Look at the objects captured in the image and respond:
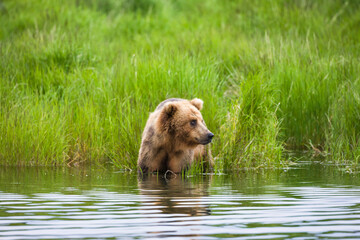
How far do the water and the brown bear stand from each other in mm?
331

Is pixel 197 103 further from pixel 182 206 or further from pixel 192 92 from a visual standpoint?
pixel 182 206

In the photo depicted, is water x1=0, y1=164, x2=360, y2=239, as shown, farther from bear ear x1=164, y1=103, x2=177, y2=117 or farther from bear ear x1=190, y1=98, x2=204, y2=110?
bear ear x1=190, y1=98, x2=204, y2=110

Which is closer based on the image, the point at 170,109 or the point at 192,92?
the point at 170,109

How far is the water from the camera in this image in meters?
4.84

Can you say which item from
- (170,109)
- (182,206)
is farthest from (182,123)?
(182,206)

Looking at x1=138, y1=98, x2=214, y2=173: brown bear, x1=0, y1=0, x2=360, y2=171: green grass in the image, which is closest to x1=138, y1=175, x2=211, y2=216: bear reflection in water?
x1=138, y1=98, x2=214, y2=173: brown bear

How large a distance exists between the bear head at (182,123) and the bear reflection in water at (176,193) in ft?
1.63

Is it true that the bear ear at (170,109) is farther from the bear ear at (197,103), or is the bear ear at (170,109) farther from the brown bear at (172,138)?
the bear ear at (197,103)

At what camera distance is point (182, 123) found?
8.72m

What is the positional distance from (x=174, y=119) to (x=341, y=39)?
26.1 ft

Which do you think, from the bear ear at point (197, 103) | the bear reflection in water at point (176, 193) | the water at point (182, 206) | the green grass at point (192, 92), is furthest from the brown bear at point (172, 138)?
the green grass at point (192, 92)

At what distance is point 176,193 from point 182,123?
1.90m

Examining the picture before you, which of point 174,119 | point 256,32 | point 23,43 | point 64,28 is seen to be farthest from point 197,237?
point 64,28

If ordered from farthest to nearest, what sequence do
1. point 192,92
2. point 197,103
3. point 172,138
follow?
point 192,92 → point 197,103 → point 172,138
